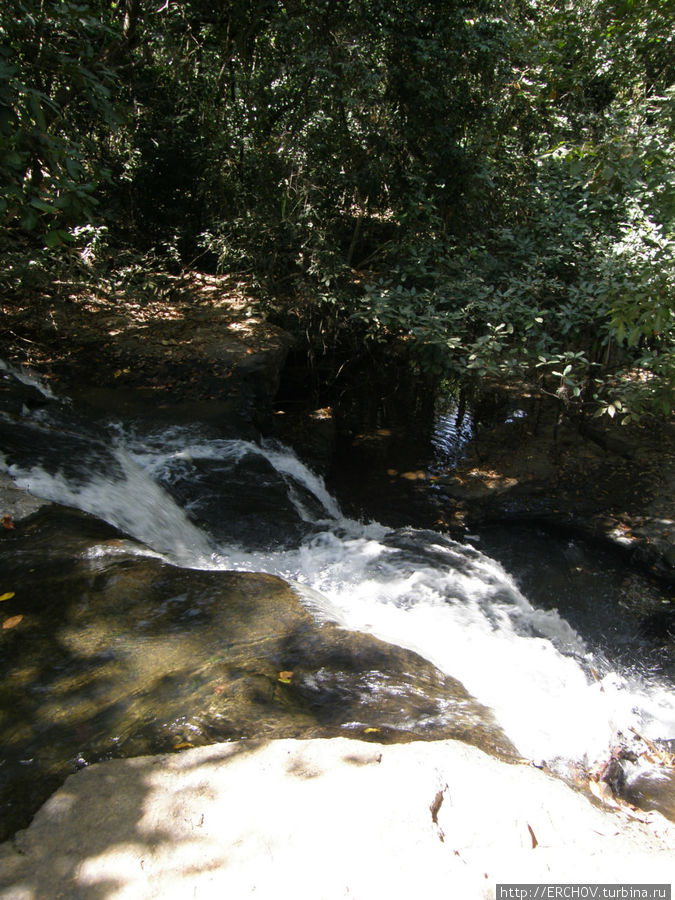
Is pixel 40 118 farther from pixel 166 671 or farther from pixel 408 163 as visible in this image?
pixel 408 163

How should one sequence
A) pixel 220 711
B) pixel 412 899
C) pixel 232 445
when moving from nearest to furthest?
1. pixel 412 899
2. pixel 220 711
3. pixel 232 445

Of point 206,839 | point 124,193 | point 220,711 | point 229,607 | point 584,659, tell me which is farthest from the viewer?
point 124,193

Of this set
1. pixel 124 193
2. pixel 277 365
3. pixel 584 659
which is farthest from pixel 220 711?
pixel 124 193

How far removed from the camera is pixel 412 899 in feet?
5.10

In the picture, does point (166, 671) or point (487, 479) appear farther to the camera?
point (487, 479)

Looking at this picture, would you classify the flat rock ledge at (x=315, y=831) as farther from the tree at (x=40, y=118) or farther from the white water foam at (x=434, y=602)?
the tree at (x=40, y=118)

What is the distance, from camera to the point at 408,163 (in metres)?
7.31

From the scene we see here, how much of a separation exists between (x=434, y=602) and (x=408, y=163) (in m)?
5.59

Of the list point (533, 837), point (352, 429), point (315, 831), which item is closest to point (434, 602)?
point (533, 837)

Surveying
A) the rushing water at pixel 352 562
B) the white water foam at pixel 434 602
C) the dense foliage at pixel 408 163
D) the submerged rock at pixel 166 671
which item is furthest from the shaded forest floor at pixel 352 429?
the submerged rock at pixel 166 671

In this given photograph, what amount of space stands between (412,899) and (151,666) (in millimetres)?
1466

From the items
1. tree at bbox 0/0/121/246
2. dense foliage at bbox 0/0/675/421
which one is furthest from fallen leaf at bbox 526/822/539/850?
dense foliage at bbox 0/0/675/421

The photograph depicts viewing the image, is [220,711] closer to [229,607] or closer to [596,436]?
[229,607]

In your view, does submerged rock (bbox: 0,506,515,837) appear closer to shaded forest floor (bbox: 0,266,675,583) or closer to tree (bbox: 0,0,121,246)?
tree (bbox: 0,0,121,246)
